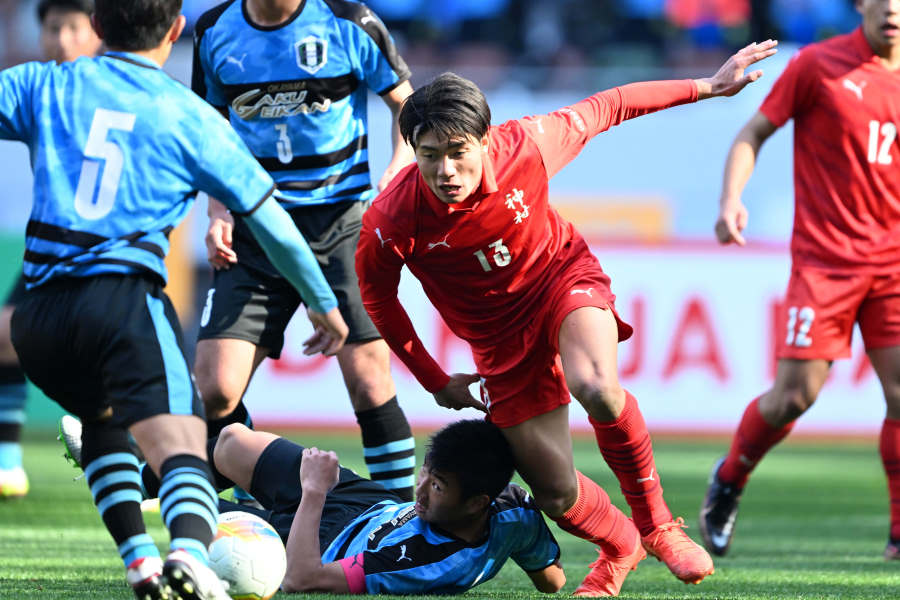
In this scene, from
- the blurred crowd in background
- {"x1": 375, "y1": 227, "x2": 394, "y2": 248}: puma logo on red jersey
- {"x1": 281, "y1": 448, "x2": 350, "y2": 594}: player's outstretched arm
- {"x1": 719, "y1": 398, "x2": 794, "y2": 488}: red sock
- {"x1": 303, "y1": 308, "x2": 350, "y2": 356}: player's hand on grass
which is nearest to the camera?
{"x1": 303, "y1": 308, "x2": 350, "y2": 356}: player's hand on grass

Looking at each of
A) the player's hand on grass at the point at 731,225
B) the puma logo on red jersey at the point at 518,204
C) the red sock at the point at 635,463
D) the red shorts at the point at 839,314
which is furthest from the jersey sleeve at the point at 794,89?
the red sock at the point at 635,463

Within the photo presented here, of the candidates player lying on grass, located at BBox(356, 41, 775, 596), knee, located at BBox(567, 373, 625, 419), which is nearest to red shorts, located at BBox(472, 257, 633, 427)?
player lying on grass, located at BBox(356, 41, 775, 596)

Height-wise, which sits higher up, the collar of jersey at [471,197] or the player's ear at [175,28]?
the player's ear at [175,28]

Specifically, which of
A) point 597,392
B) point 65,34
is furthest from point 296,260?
point 65,34

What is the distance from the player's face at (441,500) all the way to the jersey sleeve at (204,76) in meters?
1.93

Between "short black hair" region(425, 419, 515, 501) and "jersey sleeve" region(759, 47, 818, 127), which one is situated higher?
"jersey sleeve" region(759, 47, 818, 127)

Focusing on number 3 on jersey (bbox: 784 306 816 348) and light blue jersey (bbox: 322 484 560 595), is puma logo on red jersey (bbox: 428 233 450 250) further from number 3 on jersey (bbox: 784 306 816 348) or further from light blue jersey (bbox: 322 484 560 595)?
number 3 on jersey (bbox: 784 306 816 348)

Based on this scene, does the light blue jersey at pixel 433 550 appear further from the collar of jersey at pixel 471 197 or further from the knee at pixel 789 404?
the knee at pixel 789 404

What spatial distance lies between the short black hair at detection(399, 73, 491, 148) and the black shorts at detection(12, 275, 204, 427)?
3.56 feet

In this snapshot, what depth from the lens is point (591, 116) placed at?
4457 mm

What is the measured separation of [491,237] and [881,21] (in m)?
2.19

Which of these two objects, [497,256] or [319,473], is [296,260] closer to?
[319,473]

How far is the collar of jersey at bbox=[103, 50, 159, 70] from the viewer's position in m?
3.30

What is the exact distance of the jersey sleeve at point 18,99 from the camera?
10.5 ft
